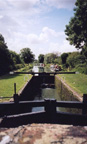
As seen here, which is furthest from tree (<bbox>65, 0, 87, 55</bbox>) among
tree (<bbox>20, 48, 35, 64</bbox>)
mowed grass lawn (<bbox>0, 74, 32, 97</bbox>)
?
tree (<bbox>20, 48, 35, 64</bbox>)

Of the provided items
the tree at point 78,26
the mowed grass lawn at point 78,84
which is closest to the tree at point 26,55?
the tree at point 78,26

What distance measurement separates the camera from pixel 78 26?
14.8 m

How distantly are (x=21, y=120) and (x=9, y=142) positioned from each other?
579 millimetres

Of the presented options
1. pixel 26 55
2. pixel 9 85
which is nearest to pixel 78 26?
pixel 9 85

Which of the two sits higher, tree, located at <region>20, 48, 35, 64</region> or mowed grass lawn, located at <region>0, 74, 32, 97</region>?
tree, located at <region>20, 48, 35, 64</region>

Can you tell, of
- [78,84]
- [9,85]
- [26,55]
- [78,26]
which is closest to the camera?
[9,85]

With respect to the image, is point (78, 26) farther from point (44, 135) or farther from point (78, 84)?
point (44, 135)

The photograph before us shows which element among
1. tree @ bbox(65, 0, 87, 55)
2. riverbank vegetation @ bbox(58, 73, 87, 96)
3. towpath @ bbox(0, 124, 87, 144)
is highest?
tree @ bbox(65, 0, 87, 55)

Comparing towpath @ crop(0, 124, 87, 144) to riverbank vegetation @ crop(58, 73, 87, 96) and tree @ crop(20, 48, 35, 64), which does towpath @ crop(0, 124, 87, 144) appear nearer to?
riverbank vegetation @ crop(58, 73, 87, 96)

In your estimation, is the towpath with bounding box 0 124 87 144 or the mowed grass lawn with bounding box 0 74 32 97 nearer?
the towpath with bounding box 0 124 87 144

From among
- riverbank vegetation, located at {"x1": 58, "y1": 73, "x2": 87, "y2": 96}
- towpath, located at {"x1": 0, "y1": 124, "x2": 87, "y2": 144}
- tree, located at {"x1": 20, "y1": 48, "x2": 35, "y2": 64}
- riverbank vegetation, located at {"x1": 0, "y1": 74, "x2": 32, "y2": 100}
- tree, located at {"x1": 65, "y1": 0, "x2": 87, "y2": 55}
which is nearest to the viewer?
towpath, located at {"x1": 0, "y1": 124, "x2": 87, "y2": 144}

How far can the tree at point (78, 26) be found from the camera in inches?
557

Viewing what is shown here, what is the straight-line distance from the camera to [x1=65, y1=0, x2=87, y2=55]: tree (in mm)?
14146

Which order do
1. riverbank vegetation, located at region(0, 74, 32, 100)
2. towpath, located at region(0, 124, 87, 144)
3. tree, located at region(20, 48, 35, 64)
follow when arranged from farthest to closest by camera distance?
tree, located at region(20, 48, 35, 64), riverbank vegetation, located at region(0, 74, 32, 100), towpath, located at region(0, 124, 87, 144)
